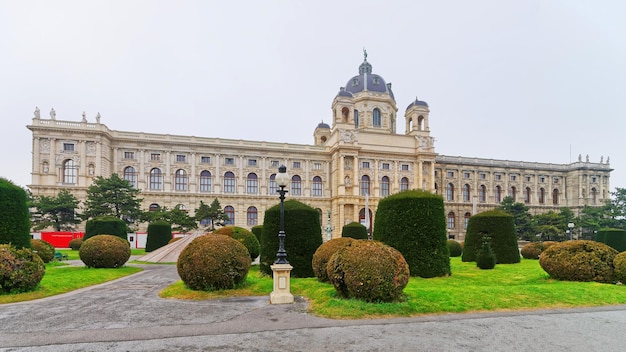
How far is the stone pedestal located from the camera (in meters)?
9.48

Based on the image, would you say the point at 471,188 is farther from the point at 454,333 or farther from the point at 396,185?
the point at 454,333

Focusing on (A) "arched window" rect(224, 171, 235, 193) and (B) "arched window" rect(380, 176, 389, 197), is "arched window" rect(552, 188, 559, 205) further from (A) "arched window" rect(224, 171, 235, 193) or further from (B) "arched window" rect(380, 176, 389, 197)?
(A) "arched window" rect(224, 171, 235, 193)

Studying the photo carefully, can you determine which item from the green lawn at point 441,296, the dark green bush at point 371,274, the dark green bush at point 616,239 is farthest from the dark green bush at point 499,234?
the dark green bush at point 371,274

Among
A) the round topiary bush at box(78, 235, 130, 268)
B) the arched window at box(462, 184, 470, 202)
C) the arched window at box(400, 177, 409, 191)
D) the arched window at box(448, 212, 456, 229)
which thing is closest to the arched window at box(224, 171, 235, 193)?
the arched window at box(400, 177, 409, 191)

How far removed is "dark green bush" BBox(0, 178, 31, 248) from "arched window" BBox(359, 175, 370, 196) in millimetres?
44773

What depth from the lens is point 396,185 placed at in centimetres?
5522

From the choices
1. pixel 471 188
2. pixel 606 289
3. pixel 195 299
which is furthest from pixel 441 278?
pixel 471 188

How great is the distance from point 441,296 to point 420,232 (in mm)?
4095

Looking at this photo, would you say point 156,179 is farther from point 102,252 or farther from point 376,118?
point 376,118

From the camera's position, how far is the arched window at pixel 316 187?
54938 mm

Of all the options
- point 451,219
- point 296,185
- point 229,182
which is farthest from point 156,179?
point 451,219

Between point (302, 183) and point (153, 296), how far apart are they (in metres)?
43.5

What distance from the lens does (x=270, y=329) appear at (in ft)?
23.5

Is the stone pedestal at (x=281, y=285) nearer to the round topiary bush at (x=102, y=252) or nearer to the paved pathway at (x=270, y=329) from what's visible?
the paved pathway at (x=270, y=329)
